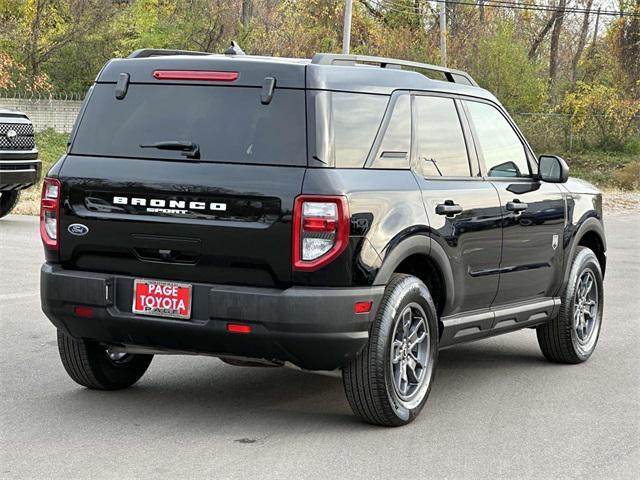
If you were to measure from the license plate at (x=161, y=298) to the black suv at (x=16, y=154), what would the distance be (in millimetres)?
10186

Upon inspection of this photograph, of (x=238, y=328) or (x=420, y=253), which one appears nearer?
(x=238, y=328)

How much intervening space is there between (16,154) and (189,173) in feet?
34.4

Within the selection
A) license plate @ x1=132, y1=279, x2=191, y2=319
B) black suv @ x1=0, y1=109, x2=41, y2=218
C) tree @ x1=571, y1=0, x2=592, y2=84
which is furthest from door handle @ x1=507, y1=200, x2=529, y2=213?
tree @ x1=571, y1=0, x2=592, y2=84

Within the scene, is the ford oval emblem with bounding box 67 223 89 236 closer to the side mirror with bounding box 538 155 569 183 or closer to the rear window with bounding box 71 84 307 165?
the rear window with bounding box 71 84 307 165

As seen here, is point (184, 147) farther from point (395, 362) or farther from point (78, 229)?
point (395, 362)

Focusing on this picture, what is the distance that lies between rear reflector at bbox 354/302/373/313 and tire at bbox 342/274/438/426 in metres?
0.14

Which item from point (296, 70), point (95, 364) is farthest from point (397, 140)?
point (95, 364)

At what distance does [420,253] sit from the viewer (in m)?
6.32

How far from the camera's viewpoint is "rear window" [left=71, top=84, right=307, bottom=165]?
5.87 meters

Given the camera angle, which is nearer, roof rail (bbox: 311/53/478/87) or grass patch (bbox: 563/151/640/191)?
roof rail (bbox: 311/53/478/87)

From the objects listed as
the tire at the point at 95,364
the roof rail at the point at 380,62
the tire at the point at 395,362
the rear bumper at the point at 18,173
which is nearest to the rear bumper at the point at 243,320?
the tire at the point at 395,362

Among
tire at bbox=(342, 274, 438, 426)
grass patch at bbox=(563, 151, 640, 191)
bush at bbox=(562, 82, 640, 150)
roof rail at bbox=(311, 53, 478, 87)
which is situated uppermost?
roof rail at bbox=(311, 53, 478, 87)

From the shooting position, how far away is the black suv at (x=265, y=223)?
5734 mm

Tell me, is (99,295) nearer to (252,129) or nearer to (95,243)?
(95,243)
